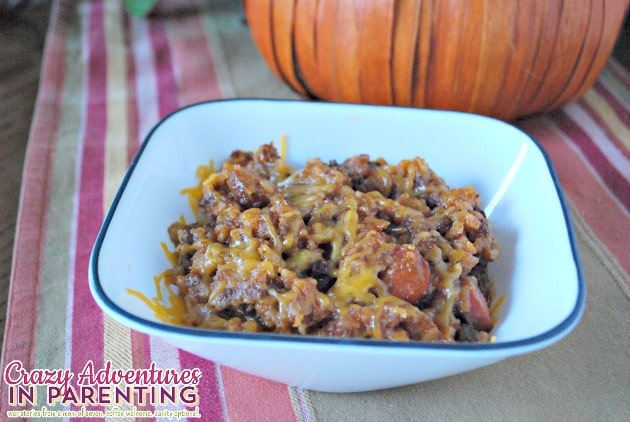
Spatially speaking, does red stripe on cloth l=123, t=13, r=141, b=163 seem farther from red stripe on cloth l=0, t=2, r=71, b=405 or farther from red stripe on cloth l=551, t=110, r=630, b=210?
red stripe on cloth l=551, t=110, r=630, b=210

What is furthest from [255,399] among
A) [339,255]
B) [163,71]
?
[163,71]

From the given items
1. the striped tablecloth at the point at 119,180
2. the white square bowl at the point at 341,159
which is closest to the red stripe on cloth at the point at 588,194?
the striped tablecloth at the point at 119,180

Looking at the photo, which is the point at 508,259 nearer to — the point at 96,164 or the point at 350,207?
the point at 350,207

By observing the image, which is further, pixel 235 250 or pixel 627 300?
pixel 627 300

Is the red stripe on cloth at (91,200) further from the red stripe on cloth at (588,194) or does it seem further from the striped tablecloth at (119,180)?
the red stripe on cloth at (588,194)

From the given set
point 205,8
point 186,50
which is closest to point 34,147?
point 186,50

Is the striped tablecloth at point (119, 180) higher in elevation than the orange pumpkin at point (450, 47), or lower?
lower

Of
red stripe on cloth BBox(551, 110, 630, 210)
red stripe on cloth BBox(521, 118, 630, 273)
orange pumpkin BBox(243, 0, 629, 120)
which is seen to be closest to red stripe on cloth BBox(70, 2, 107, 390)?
orange pumpkin BBox(243, 0, 629, 120)
